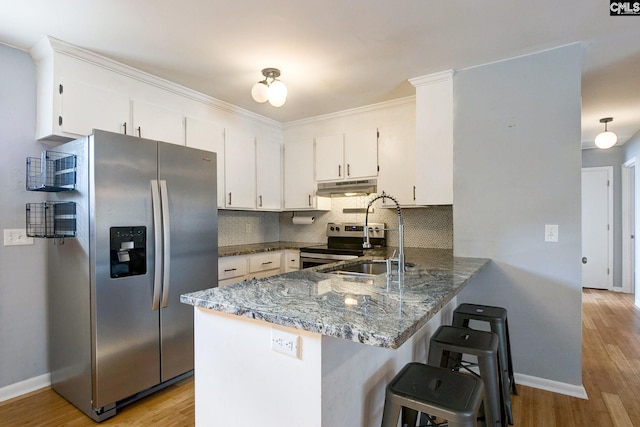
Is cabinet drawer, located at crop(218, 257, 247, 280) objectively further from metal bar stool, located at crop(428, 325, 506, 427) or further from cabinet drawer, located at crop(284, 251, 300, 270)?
metal bar stool, located at crop(428, 325, 506, 427)

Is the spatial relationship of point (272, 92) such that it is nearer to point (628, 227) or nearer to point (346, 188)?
point (346, 188)

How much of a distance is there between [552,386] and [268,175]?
323cm

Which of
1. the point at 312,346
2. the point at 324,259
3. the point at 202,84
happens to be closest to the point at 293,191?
the point at 324,259

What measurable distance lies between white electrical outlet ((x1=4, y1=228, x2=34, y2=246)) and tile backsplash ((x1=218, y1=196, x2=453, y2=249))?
166cm

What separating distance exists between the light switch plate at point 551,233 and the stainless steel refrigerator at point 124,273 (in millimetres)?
2556

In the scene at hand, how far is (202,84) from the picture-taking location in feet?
9.64

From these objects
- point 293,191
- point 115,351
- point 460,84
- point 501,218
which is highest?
point 460,84

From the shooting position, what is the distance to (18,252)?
2342 mm

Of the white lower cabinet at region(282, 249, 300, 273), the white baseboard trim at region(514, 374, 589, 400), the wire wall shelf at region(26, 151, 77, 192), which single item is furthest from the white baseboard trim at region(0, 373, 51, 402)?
the white baseboard trim at region(514, 374, 589, 400)

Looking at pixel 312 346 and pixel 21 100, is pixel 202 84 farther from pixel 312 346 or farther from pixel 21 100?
pixel 312 346

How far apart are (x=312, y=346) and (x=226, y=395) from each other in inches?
19.8

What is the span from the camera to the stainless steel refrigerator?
205 centimetres

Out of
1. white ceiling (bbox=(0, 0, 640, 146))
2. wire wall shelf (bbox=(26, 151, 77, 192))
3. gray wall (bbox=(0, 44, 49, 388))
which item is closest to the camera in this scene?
white ceiling (bbox=(0, 0, 640, 146))

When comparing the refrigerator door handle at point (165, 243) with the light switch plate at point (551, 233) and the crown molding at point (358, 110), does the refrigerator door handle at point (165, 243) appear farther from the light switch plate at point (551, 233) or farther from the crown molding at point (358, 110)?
the light switch plate at point (551, 233)
